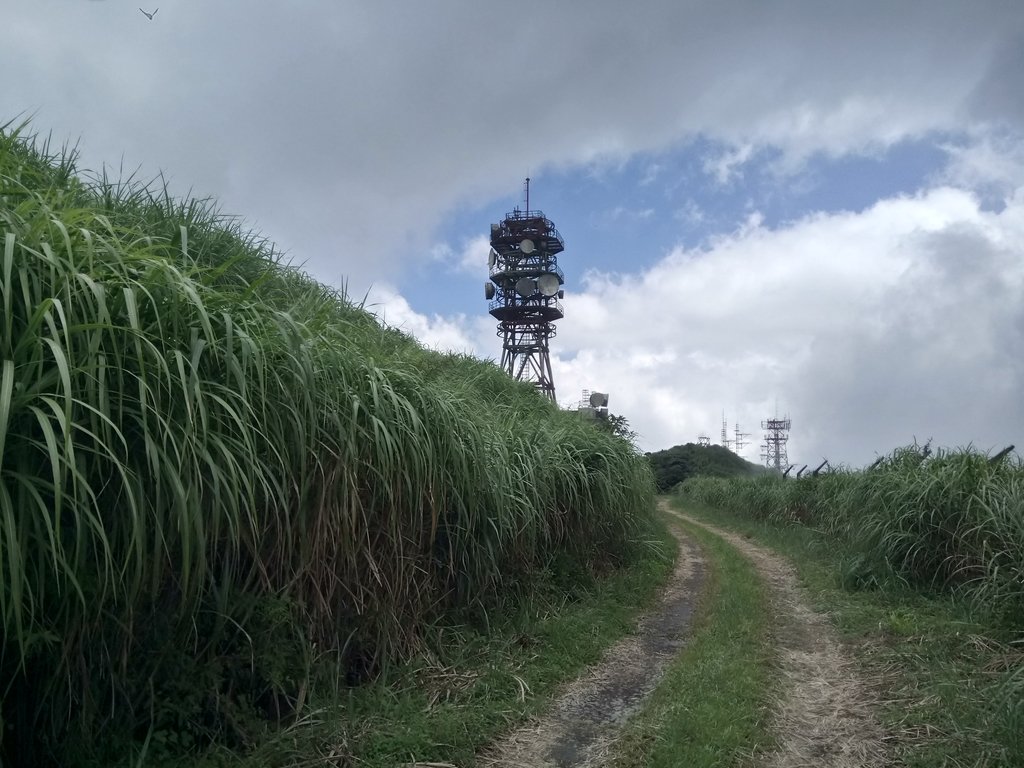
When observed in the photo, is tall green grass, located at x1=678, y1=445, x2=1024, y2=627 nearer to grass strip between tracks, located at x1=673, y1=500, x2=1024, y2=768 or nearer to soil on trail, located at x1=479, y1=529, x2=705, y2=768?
grass strip between tracks, located at x1=673, y1=500, x2=1024, y2=768

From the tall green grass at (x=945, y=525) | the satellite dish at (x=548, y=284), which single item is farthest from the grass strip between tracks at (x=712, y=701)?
the satellite dish at (x=548, y=284)

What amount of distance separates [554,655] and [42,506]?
3.97 m

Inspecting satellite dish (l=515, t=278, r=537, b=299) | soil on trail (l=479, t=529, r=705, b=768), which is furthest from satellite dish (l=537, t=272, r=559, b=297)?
soil on trail (l=479, t=529, r=705, b=768)

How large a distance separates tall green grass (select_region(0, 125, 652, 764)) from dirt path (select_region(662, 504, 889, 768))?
2414 mm

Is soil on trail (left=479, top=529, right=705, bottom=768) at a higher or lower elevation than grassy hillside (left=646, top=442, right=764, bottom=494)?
lower

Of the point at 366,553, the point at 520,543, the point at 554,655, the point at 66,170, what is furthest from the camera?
the point at 520,543

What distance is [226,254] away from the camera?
18.9ft

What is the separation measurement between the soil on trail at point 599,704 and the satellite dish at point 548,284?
20499 mm

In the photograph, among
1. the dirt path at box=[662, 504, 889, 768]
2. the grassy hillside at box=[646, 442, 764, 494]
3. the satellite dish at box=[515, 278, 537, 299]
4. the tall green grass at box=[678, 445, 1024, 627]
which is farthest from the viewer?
the grassy hillside at box=[646, 442, 764, 494]

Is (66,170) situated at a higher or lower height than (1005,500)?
higher

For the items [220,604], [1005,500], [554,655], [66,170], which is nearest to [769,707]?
[554,655]

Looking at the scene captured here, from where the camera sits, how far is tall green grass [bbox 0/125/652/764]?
253cm

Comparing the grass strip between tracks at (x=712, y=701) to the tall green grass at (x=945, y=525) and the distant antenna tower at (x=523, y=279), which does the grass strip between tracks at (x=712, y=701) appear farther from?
the distant antenna tower at (x=523, y=279)

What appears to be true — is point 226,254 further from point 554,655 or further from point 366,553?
point 554,655
